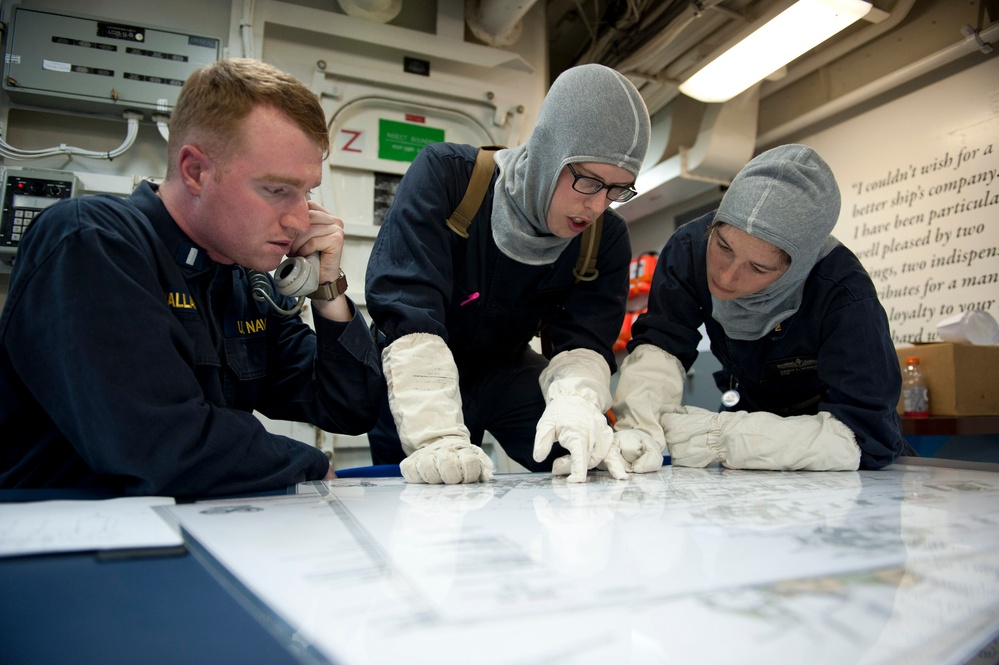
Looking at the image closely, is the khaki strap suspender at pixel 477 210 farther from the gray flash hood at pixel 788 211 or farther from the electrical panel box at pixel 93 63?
the electrical panel box at pixel 93 63

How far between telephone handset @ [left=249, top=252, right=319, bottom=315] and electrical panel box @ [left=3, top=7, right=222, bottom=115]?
1796mm

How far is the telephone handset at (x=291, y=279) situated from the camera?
4.10ft

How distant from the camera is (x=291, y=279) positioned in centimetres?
125

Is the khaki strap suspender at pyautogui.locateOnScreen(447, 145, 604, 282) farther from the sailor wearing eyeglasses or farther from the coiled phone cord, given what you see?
the coiled phone cord

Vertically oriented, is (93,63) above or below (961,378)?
above

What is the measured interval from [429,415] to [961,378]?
2231 mm

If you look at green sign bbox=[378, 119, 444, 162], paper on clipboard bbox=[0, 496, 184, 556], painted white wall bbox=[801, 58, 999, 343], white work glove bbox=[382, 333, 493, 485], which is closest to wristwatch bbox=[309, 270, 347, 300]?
white work glove bbox=[382, 333, 493, 485]

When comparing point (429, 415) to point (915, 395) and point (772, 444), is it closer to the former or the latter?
point (772, 444)

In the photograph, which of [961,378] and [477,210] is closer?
[477,210]

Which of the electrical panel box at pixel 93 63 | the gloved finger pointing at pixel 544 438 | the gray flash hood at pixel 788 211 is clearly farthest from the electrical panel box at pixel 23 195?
the gray flash hood at pixel 788 211

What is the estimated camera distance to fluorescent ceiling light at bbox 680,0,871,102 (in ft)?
8.68

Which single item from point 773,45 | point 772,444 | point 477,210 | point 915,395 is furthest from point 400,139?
point 915,395

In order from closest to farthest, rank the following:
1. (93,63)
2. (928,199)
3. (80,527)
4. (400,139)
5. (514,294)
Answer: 1. (80,527)
2. (514,294)
3. (93,63)
4. (400,139)
5. (928,199)

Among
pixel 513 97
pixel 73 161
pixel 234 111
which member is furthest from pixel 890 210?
pixel 73 161
